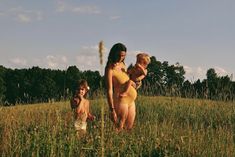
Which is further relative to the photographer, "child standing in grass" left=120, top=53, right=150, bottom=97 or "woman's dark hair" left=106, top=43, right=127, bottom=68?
"child standing in grass" left=120, top=53, right=150, bottom=97

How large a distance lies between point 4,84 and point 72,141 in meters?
42.5

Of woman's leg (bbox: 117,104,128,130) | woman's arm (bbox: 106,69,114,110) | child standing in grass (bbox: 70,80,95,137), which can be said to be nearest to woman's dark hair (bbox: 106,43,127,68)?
woman's arm (bbox: 106,69,114,110)

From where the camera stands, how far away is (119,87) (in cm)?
707

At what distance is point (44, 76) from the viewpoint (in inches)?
1807

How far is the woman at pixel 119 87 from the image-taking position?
6898mm

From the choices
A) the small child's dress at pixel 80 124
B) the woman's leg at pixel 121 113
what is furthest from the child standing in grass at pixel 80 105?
the woman's leg at pixel 121 113

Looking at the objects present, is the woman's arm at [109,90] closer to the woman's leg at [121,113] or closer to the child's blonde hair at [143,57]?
the woman's leg at [121,113]

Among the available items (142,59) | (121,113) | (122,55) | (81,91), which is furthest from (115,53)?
(81,91)

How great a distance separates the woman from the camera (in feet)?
22.6

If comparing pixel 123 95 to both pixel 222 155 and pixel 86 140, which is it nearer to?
pixel 86 140

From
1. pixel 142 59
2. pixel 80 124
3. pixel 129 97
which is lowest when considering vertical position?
pixel 80 124

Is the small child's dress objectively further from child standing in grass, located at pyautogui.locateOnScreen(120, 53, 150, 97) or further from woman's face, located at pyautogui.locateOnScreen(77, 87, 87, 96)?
child standing in grass, located at pyautogui.locateOnScreen(120, 53, 150, 97)

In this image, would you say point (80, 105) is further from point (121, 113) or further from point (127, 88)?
point (127, 88)

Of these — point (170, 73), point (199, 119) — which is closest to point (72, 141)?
point (199, 119)
